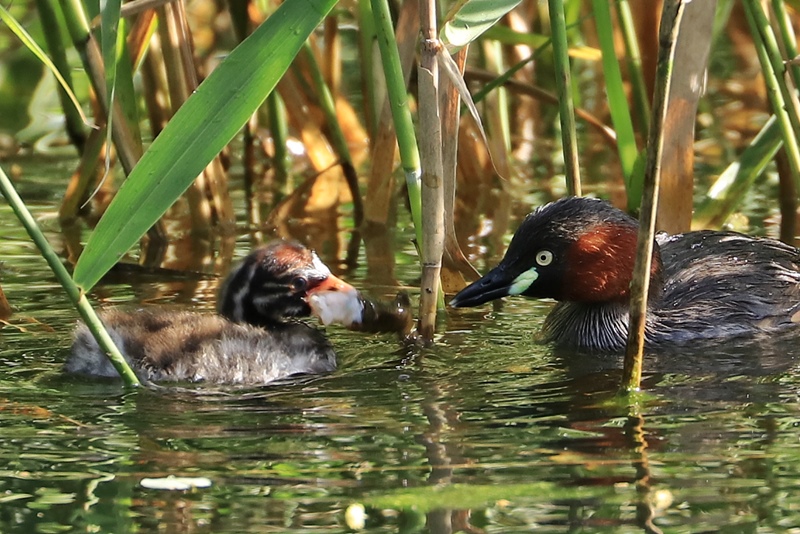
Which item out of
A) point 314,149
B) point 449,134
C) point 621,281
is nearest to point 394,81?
point 449,134

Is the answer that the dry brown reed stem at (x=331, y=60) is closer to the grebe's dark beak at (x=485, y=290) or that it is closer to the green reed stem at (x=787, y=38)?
the grebe's dark beak at (x=485, y=290)

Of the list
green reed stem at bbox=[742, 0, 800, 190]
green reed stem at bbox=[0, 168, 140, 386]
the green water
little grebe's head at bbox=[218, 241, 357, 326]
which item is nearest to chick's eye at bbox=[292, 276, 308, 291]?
little grebe's head at bbox=[218, 241, 357, 326]

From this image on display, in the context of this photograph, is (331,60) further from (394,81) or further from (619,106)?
(394,81)

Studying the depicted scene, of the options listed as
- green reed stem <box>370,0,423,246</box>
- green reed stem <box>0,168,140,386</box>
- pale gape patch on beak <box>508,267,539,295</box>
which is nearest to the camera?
green reed stem <box>0,168,140,386</box>

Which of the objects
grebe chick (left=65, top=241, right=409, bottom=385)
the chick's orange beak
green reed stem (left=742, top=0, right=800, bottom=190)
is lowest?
grebe chick (left=65, top=241, right=409, bottom=385)

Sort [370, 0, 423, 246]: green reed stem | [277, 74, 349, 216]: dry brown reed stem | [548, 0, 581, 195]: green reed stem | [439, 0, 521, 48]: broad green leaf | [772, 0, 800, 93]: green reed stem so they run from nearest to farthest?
[439, 0, 521, 48]: broad green leaf → [370, 0, 423, 246]: green reed stem → [548, 0, 581, 195]: green reed stem → [772, 0, 800, 93]: green reed stem → [277, 74, 349, 216]: dry brown reed stem

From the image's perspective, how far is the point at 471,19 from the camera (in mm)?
3957

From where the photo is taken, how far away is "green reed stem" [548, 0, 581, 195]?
4.60m

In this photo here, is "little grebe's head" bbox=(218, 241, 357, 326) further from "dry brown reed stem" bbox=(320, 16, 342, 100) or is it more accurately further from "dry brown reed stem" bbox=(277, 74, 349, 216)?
"dry brown reed stem" bbox=(320, 16, 342, 100)

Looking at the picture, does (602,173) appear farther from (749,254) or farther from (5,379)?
(5,379)

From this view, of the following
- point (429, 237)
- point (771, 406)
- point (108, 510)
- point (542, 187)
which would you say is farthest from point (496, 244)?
point (108, 510)

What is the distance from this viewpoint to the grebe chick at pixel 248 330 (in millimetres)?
4422

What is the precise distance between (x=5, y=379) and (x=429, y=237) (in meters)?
1.40

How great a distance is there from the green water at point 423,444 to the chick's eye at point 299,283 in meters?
0.29
